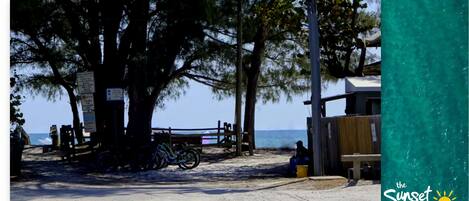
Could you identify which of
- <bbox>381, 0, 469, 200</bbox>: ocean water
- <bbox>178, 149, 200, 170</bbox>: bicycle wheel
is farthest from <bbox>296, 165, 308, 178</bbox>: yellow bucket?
<bbox>381, 0, 469, 200</bbox>: ocean water

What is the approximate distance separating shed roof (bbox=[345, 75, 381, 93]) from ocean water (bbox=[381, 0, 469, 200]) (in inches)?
551

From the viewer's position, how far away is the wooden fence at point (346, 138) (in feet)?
56.4

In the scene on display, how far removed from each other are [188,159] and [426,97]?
17.0 meters

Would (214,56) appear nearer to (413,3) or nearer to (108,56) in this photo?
(108,56)

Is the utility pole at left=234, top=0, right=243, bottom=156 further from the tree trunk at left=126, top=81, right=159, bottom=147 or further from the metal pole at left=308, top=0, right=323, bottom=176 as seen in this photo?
the metal pole at left=308, top=0, right=323, bottom=176

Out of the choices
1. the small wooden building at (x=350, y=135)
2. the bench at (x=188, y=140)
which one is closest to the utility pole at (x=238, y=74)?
the bench at (x=188, y=140)

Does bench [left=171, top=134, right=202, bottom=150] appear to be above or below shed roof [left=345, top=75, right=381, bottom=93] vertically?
below

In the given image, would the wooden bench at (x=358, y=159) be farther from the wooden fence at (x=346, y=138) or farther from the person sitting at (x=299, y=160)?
the person sitting at (x=299, y=160)

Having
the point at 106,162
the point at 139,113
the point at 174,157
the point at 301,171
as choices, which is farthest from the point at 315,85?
the point at 139,113

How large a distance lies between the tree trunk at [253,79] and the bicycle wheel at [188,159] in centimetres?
760

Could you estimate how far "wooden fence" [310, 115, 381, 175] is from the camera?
1719 cm

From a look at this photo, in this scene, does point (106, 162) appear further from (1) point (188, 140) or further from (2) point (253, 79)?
(2) point (253, 79)

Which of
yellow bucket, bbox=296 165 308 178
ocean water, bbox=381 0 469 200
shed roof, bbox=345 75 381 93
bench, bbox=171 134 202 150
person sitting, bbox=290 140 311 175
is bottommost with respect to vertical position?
yellow bucket, bbox=296 165 308 178

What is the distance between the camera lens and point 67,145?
24.6m
